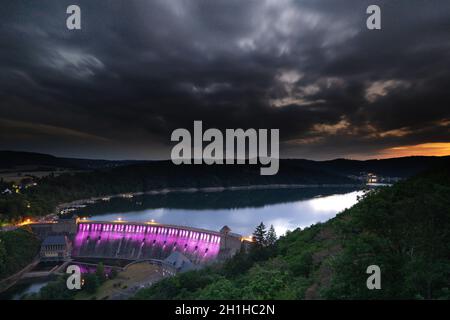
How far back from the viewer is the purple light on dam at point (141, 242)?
4378 cm

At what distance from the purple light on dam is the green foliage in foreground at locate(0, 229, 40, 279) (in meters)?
6.40

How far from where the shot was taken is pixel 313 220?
76562 mm

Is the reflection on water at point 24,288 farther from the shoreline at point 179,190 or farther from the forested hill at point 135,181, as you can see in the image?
the shoreline at point 179,190

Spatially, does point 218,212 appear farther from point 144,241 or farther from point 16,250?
point 16,250

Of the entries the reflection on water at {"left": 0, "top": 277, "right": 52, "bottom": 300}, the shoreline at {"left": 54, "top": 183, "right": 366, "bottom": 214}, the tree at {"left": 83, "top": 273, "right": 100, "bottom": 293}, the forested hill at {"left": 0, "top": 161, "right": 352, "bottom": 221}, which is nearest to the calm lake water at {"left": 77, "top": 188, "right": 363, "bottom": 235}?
the shoreline at {"left": 54, "top": 183, "right": 366, "bottom": 214}

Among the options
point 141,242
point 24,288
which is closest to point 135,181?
point 141,242

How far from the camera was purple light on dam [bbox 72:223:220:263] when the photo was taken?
4378 centimetres

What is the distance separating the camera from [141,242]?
49531 mm

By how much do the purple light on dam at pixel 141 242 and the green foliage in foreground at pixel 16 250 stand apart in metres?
6.40

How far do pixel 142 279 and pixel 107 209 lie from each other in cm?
6594

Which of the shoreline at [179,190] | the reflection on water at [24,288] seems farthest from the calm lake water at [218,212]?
the reflection on water at [24,288]

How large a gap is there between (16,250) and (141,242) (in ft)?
54.2
